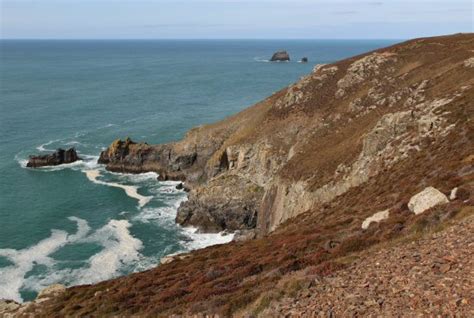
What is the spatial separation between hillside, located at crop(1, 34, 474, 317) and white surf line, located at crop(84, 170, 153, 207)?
17.4 feet

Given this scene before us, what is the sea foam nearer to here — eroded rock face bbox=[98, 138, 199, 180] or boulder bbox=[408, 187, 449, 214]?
eroded rock face bbox=[98, 138, 199, 180]

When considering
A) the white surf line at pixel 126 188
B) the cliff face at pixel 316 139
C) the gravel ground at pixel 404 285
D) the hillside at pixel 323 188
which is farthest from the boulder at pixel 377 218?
the white surf line at pixel 126 188

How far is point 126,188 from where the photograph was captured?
8288cm

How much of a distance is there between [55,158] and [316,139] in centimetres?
6069

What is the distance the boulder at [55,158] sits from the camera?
91688 millimetres

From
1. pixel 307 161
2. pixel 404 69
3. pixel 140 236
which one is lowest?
pixel 140 236

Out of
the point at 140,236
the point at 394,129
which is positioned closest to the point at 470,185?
the point at 394,129

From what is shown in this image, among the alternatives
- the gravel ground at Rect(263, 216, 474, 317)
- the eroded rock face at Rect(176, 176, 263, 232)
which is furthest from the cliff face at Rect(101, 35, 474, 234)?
the gravel ground at Rect(263, 216, 474, 317)

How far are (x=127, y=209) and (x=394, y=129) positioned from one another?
46.3 metres

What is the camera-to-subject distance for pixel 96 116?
5344 inches

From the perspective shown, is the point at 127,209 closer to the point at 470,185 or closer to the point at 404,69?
the point at 404,69

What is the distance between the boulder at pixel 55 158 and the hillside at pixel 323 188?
434 inches

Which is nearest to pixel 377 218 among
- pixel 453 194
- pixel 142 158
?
pixel 453 194

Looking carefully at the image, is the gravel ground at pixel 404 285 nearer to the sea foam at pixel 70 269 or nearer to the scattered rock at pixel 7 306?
the scattered rock at pixel 7 306
